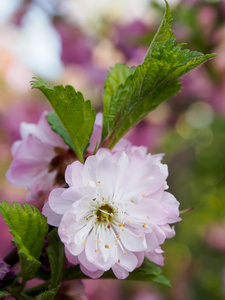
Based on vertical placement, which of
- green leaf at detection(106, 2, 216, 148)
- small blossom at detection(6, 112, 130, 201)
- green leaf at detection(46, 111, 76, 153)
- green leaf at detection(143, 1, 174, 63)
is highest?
green leaf at detection(143, 1, 174, 63)

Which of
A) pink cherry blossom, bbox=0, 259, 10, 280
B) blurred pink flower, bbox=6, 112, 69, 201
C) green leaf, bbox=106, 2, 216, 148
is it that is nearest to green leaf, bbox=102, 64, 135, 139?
green leaf, bbox=106, 2, 216, 148

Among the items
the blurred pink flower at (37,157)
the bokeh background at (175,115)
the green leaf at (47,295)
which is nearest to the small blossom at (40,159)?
the blurred pink flower at (37,157)

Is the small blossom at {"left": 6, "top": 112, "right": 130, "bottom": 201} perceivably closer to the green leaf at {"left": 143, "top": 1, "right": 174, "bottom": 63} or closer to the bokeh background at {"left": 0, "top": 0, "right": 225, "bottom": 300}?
the green leaf at {"left": 143, "top": 1, "right": 174, "bottom": 63}

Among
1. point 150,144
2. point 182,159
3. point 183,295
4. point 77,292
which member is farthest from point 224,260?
point 77,292

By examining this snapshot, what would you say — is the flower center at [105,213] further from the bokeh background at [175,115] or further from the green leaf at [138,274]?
the bokeh background at [175,115]

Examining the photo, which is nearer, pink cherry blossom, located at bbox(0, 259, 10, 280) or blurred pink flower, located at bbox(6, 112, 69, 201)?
pink cherry blossom, located at bbox(0, 259, 10, 280)

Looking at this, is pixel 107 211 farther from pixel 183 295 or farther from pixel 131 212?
pixel 183 295

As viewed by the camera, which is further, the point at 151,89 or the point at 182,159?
the point at 182,159

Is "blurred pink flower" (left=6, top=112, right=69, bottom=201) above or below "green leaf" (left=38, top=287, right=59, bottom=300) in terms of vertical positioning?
above
